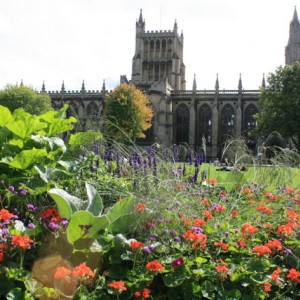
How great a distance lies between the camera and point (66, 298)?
121 inches

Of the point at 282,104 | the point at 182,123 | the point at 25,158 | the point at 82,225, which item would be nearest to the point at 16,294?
the point at 82,225

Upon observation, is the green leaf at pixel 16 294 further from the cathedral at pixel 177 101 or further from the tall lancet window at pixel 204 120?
the tall lancet window at pixel 204 120

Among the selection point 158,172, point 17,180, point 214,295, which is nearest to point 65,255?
point 214,295

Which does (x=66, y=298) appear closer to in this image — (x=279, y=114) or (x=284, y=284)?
(x=284, y=284)

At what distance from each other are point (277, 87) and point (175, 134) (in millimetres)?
26073

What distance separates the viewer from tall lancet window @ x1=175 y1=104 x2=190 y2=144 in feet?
205

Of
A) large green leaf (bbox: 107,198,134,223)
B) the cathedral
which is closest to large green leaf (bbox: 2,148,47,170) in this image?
large green leaf (bbox: 107,198,134,223)

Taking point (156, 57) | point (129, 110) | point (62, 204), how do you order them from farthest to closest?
1. point (156, 57)
2. point (129, 110)
3. point (62, 204)

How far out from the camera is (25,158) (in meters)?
5.01

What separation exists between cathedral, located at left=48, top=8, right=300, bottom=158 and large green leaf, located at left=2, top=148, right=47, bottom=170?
167 ft

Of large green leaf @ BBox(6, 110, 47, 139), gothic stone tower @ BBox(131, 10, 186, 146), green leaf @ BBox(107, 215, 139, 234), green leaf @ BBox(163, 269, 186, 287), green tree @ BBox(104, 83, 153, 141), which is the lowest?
green leaf @ BBox(163, 269, 186, 287)

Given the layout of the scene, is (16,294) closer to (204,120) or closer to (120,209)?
(120,209)

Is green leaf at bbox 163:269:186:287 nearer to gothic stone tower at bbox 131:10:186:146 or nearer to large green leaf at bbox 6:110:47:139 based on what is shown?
large green leaf at bbox 6:110:47:139

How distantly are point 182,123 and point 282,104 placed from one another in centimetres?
2667
